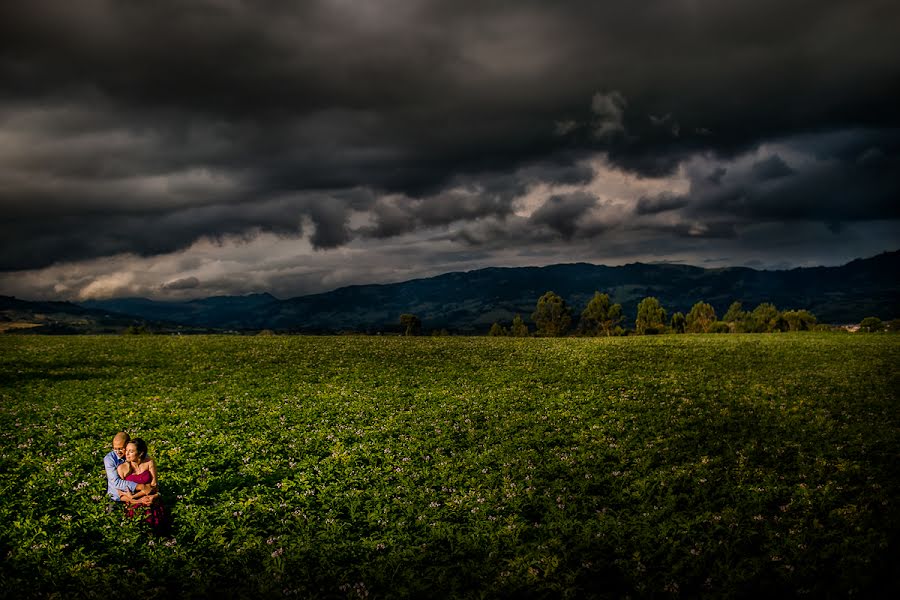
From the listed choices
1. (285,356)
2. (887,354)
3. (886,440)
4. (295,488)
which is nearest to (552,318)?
(887,354)

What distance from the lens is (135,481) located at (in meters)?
12.9

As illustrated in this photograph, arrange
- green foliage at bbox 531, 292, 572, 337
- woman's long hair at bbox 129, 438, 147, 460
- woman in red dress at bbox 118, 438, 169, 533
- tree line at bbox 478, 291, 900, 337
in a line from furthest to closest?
1. green foliage at bbox 531, 292, 572, 337
2. tree line at bbox 478, 291, 900, 337
3. woman's long hair at bbox 129, 438, 147, 460
4. woman in red dress at bbox 118, 438, 169, 533

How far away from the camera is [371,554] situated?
11.9 meters

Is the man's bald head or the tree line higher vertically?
the man's bald head

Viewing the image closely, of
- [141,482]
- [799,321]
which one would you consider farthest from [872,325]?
[141,482]

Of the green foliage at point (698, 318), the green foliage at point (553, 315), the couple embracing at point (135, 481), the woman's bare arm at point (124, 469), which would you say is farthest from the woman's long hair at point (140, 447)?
the green foliage at point (698, 318)

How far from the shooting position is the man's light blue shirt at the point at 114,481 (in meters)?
12.9

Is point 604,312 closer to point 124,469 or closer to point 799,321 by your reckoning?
point 799,321

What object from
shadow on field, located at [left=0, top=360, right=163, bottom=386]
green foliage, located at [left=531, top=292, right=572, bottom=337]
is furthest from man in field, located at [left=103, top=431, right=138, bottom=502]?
green foliage, located at [left=531, top=292, right=572, bottom=337]

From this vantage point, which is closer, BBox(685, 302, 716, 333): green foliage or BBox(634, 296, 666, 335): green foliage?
BBox(634, 296, 666, 335): green foliage

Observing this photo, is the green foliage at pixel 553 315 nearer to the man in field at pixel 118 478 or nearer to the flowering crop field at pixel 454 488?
the flowering crop field at pixel 454 488

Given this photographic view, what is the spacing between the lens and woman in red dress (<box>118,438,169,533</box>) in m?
12.5

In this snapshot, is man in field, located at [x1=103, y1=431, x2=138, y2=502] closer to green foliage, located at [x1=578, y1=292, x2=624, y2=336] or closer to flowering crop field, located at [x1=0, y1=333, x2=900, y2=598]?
flowering crop field, located at [x1=0, y1=333, x2=900, y2=598]

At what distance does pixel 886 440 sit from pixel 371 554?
2240cm
